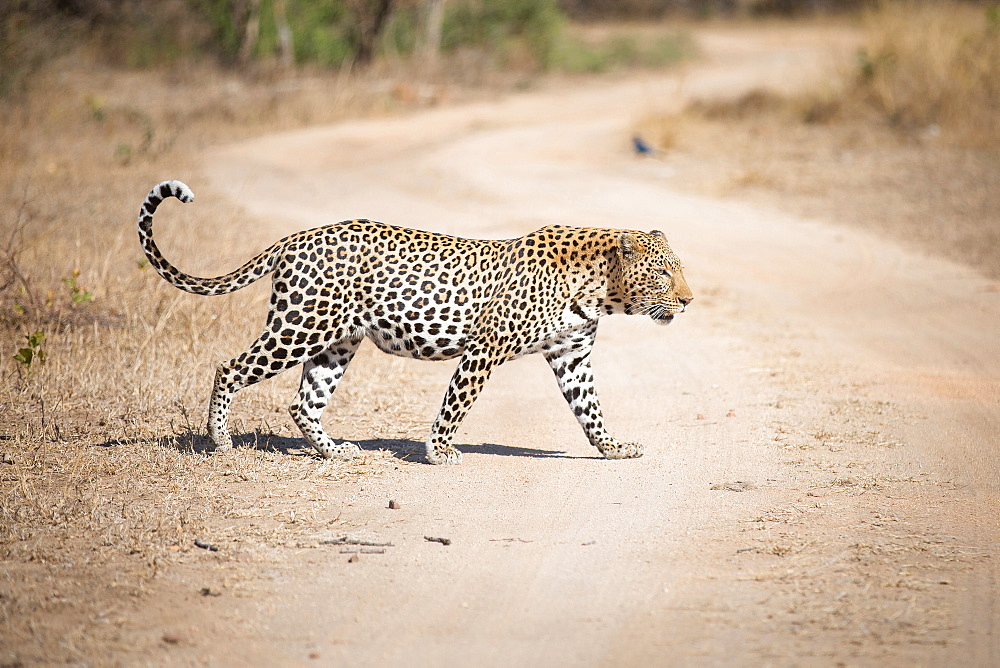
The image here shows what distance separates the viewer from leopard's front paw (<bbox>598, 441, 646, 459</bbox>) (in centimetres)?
693

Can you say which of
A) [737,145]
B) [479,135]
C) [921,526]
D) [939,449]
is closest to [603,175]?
[737,145]

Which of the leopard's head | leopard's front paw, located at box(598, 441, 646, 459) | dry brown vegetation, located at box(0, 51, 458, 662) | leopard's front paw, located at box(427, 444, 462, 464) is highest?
the leopard's head

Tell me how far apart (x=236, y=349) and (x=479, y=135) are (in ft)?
45.6

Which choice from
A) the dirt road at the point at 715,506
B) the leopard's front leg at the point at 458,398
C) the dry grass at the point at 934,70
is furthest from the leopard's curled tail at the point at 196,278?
the dry grass at the point at 934,70

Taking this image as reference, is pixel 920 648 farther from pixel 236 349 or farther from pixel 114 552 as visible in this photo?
pixel 236 349

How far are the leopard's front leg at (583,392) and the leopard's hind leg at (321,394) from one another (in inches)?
50.7

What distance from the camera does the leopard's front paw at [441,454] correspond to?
22.0 feet

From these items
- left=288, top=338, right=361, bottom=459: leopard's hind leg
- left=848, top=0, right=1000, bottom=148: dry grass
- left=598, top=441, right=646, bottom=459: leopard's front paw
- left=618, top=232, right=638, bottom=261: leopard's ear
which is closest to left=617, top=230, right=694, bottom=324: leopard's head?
left=618, top=232, right=638, bottom=261: leopard's ear

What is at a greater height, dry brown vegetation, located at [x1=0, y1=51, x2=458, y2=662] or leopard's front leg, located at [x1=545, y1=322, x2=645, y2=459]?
leopard's front leg, located at [x1=545, y1=322, x2=645, y2=459]

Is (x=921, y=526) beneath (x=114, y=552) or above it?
above

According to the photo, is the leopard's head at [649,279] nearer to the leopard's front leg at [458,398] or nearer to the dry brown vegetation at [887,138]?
the leopard's front leg at [458,398]

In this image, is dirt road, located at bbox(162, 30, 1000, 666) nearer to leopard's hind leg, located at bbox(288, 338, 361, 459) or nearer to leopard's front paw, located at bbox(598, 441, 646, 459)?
leopard's front paw, located at bbox(598, 441, 646, 459)

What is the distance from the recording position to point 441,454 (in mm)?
6727

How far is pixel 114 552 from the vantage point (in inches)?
208
